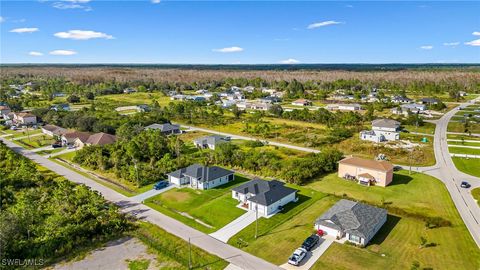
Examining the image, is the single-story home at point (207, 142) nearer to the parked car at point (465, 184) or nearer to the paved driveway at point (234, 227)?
the paved driveway at point (234, 227)

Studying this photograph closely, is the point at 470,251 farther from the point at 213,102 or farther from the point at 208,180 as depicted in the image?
the point at 213,102

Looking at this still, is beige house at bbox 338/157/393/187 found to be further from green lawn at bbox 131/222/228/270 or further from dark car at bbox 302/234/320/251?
green lawn at bbox 131/222/228/270

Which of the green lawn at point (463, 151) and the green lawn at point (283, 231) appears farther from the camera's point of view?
the green lawn at point (463, 151)

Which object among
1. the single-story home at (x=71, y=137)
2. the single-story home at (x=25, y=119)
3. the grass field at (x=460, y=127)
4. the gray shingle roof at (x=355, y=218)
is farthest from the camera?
the single-story home at (x=25, y=119)

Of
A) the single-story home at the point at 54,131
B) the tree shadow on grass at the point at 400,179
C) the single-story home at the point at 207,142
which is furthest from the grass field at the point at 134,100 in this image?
the tree shadow on grass at the point at 400,179

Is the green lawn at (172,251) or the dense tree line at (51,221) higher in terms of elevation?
the dense tree line at (51,221)

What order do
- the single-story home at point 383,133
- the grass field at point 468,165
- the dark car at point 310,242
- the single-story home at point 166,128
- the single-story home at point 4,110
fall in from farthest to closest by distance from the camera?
the single-story home at point 4,110 < the single-story home at point 166,128 < the single-story home at point 383,133 < the grass field at point 468,165 < the dark car at point 310,242

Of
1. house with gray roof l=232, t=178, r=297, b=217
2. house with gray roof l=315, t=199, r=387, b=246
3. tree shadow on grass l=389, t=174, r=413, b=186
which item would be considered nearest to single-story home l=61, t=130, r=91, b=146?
house with gray roof l=232, t=178, r=297, b=217

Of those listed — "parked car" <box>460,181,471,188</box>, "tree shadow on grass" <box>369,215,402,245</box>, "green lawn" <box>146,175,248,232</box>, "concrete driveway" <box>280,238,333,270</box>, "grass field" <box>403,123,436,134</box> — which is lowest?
"concrete driveway" <box>280,238,333,270</box>
